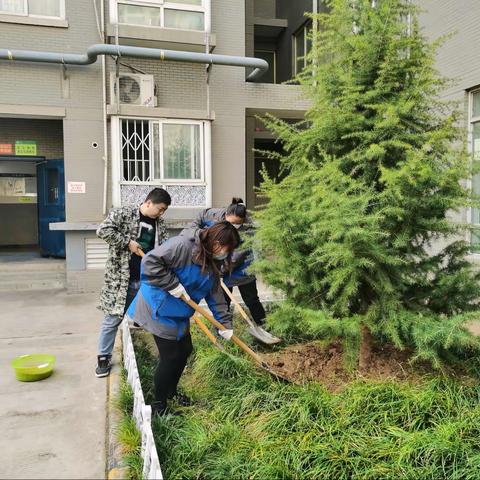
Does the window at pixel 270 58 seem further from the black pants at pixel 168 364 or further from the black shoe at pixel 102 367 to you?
the black pants at pixel 168 364

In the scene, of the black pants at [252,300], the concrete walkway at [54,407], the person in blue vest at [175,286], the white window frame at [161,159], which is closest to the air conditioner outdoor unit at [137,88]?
the white window frame at [161,159]

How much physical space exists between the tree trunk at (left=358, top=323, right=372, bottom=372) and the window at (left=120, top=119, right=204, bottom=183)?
5.45 metres

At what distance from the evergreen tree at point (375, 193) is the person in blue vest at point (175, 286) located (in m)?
0.70

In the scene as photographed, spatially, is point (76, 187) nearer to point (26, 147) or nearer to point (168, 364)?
point (26, 147)

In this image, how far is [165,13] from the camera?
8.45 metres

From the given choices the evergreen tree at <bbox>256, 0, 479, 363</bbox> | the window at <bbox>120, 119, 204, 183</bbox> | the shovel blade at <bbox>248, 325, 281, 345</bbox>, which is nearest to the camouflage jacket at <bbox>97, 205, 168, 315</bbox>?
the evergreen tree at <bbox>256, 0, 479, 363</bbox>

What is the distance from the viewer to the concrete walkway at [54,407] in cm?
281

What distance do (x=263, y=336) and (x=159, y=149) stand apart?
496 cm

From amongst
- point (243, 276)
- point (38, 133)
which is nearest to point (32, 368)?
point (243, 276)

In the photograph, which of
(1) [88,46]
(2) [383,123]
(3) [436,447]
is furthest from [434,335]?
(1) [88,46]

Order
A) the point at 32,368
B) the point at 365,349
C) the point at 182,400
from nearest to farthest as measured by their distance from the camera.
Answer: the point at 182,400, the point at 365,349, the point at 32,368

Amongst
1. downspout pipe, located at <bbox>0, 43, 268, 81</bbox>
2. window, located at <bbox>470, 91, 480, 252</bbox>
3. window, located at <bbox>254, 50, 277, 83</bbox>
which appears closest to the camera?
window, located at <bbox>470, 91, 480, 252</bbox>

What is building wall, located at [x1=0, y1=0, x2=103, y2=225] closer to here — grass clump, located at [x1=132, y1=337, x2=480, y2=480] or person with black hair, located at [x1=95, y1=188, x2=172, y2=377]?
person with black hair, located at [x1=95, y1=188, x2=172, y2=377]

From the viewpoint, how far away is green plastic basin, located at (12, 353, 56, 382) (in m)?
3.96
